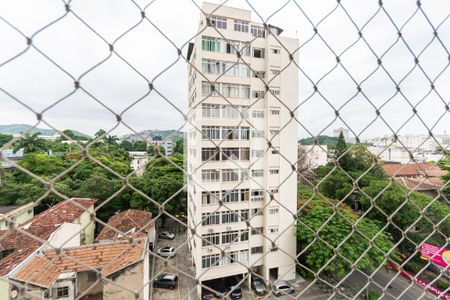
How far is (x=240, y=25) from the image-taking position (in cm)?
465

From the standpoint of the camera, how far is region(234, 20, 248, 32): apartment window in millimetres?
→ 4617

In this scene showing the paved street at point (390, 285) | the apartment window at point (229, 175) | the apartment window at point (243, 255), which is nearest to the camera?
the apartment window at point (229, 175)

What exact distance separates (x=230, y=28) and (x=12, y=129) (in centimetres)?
463

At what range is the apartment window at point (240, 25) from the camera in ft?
15.1

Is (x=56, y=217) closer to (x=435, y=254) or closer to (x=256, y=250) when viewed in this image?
(x=256, y=250)

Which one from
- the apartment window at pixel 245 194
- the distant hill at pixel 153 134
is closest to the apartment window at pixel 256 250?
the apartment window at pixel 245 194

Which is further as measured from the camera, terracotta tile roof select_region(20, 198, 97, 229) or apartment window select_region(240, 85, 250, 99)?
apartment window select_region(240, 85, 250, 99)

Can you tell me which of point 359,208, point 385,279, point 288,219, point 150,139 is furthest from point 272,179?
point 359,208

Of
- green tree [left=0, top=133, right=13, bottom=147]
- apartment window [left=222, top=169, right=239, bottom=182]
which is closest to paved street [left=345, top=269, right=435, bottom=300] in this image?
apartment window [left=222, top=169, right=239, bottom=182]

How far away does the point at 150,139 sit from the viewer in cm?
59

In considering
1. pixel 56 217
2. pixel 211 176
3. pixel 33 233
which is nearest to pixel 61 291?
pixel 33 233

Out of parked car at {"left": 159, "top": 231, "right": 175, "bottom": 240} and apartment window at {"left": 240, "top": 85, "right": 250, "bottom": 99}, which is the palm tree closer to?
apartment window at {"left": 240, "top": 85, "right": 250, "bottom": 99}

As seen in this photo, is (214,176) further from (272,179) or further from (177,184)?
(177,184)

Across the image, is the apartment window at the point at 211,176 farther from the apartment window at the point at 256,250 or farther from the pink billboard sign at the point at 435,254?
the pink billboard sign at the point at 435,254
